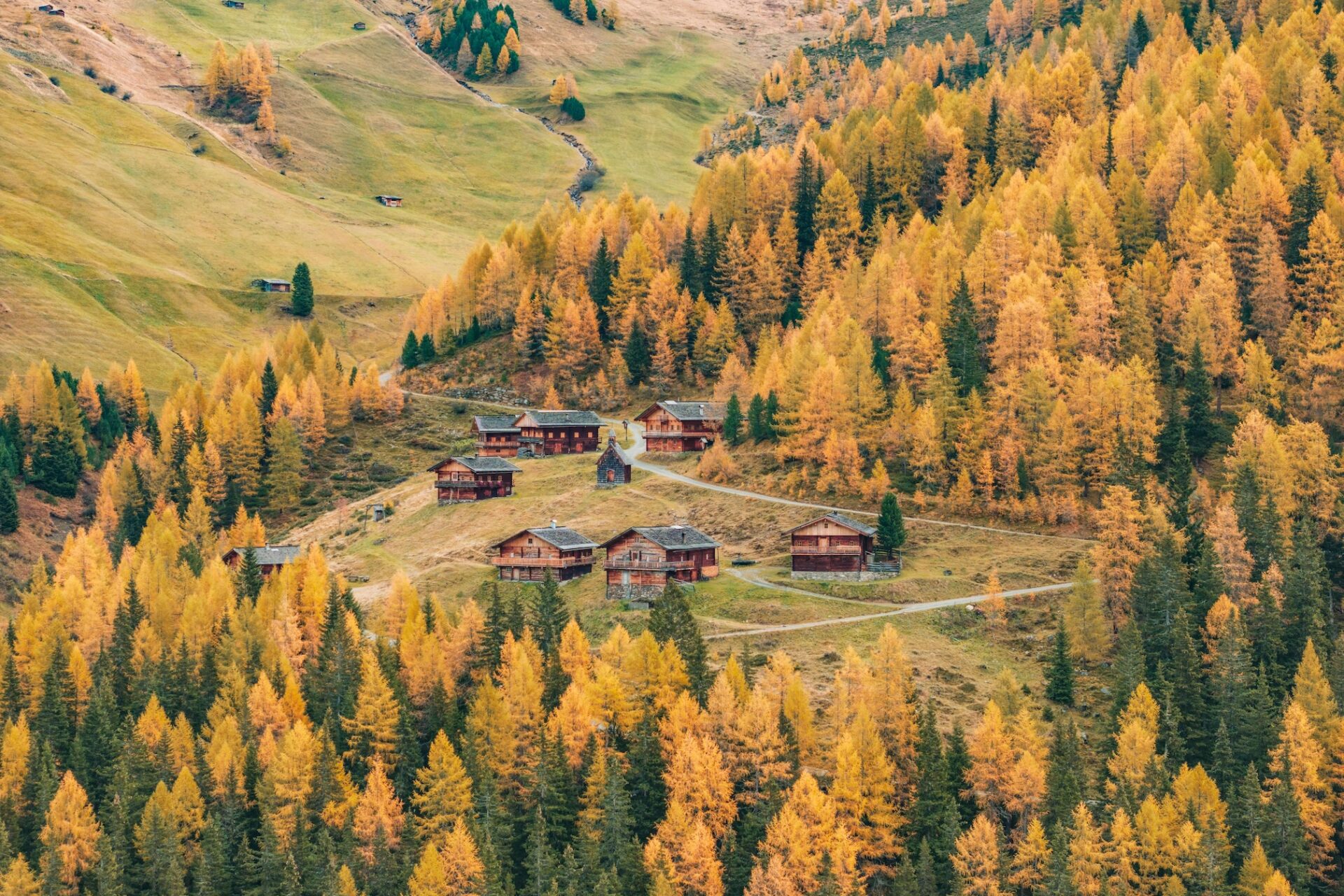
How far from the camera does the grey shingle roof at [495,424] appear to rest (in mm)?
180125

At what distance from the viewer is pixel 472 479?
164750 mm

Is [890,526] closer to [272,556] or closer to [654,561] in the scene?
[654,561]

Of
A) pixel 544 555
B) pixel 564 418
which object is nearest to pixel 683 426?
pixel 564 418

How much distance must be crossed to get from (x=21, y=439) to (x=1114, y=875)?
15385cm

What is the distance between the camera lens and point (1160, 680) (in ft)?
353

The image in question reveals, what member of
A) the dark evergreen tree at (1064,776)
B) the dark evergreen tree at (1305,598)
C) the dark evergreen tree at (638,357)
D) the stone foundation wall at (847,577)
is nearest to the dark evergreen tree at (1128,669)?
the dark evergreen tree at (1064,776)

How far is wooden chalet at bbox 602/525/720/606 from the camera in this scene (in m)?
133

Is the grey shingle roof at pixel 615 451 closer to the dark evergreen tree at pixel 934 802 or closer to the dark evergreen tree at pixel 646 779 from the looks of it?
the dark evergreen tree at pixel 646 779

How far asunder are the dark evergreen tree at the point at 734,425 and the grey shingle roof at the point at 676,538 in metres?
28.3

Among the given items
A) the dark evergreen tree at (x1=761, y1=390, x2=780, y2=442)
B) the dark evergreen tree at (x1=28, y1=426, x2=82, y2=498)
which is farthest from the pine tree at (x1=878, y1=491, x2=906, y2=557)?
the dark evergreen tree at (x1=28, y1=426, x2=82, y2=498)

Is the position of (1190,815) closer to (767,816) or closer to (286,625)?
(767,816)

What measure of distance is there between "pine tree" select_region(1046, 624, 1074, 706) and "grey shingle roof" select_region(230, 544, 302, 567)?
74851 mm

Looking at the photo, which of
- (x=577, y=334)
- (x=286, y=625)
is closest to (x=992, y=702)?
(x=286, y=625)

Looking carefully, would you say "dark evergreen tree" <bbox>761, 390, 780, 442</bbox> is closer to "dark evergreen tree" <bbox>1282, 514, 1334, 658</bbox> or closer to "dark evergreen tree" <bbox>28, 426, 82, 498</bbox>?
"dark evergreen tree" <bbox>1282, 514, 1334, 658</bbox>
